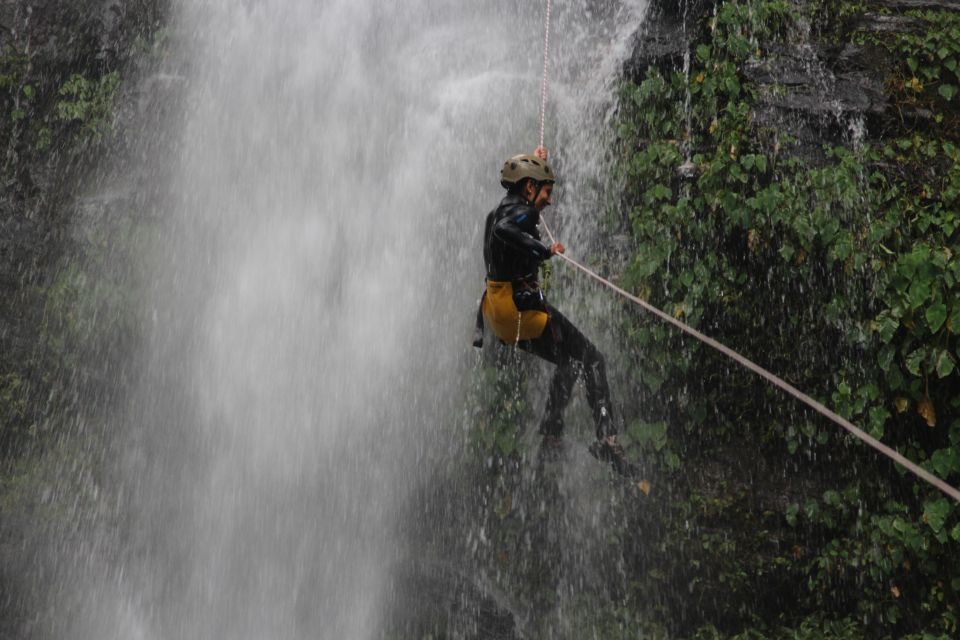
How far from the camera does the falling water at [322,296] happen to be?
7.45 meters

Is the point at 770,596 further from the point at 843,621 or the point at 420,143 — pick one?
the point at 420,143

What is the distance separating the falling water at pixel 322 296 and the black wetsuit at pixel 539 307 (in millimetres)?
1922

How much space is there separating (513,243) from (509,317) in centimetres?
50

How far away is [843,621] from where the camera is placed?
6.21 metres

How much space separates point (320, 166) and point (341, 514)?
3241 mm

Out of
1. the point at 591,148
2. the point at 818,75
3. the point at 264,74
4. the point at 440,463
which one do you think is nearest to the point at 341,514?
the point at 440,463

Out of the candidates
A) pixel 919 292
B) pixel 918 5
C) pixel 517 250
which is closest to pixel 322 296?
pixel 517 250

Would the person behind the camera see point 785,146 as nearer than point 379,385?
Yes

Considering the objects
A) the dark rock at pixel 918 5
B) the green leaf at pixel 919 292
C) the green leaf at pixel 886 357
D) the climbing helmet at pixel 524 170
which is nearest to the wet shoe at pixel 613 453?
the climbing helmet at pixel 524 170

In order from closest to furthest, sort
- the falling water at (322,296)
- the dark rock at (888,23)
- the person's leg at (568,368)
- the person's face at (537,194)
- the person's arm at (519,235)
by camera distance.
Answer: the person's arm at (519,235)
the person's face at (537,194)
the person's leg at (568,368)
the dark rock at (888,23)
the falling water at (322,296)

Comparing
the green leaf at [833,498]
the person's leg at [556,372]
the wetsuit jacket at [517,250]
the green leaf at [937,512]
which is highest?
the wetsuit jacket at [517,250]

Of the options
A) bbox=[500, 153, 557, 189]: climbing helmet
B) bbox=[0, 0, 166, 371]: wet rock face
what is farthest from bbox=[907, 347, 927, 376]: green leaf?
bbox=[0, 0, 166, 371]: wet rock face

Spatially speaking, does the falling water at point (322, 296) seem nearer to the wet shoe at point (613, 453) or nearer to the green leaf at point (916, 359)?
the wet shoe at point (613, 453)

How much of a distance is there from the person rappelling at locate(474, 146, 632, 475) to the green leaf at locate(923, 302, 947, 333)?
2.34 m
